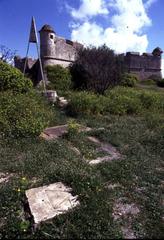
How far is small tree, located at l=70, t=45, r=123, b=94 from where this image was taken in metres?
12.1

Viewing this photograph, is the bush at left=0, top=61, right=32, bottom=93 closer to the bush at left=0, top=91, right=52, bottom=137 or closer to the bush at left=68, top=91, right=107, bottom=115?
the bush at left=0, top=91, right=52, bottom=137

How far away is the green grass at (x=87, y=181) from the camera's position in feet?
10.0

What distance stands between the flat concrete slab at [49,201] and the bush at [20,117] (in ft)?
7.52

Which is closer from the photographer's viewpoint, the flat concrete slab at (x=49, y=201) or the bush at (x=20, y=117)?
the flat concrete slab at (x=49, y=201)

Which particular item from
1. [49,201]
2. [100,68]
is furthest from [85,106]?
[49,201]

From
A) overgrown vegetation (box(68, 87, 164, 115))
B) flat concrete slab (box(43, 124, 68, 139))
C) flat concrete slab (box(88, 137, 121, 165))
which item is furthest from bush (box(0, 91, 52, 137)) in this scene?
flat concrete slab (box(88, 137, 121, 165))

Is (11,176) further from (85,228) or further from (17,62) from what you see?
(17,62)

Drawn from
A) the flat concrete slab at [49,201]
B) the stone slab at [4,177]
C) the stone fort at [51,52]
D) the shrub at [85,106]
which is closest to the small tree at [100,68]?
the shrub at [85,106]

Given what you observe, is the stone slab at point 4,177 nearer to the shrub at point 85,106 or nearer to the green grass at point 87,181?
the green grass at point 87,181

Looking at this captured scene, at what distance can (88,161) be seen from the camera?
4.90 m

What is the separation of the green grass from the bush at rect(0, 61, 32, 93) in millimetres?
3512

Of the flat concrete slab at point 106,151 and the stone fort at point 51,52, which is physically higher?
the stone fort at point 51,52

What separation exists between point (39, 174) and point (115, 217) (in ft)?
4.53

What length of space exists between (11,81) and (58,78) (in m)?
8.06
